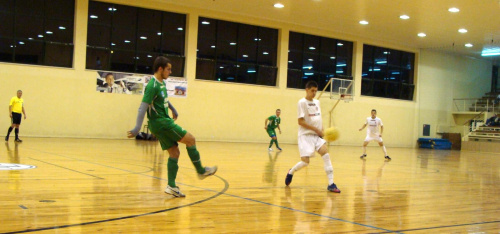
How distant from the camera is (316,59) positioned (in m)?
31.7

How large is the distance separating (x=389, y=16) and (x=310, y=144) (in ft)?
65.1

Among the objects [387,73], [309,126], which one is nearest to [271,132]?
[309,126]

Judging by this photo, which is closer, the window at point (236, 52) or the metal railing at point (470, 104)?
the window at point (236, 52)

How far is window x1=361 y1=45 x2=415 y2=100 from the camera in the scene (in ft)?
111

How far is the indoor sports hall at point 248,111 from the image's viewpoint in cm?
602

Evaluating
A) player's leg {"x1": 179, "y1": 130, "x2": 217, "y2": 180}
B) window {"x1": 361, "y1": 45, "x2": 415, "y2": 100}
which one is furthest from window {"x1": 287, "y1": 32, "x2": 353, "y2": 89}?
player's leg {"x1": 179, "y1": 130, "x2": 217, "y2": 180}

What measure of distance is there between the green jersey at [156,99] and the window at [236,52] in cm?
2086

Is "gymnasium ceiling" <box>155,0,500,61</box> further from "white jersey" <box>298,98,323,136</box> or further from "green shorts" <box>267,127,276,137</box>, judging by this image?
"white jersey" <box>298,98,323,136</box>

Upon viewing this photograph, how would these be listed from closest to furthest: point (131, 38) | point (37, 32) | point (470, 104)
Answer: point (37, 32) → point (131, 38) → point (470, 104)

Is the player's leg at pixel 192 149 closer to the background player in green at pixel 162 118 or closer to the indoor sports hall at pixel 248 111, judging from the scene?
the background player in green at pixel 162 118

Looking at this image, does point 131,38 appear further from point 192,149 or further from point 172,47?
point 192,149

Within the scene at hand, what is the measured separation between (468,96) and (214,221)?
38.6 metres

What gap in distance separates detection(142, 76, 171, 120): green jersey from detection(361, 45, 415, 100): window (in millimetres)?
28218

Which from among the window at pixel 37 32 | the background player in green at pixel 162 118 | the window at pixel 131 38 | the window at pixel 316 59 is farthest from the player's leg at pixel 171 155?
the window at pixel 316 59
